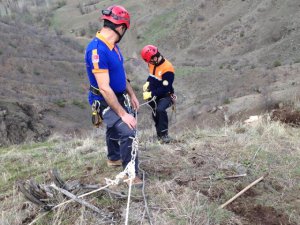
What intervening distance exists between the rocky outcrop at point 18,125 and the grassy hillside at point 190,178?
10.4 meters

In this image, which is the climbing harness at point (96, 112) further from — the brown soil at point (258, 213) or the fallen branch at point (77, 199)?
the brown soil at point (258, 213)

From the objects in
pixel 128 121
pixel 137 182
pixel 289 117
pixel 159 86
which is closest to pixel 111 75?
pixel 128 121

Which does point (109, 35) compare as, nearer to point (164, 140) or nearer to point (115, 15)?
point (115, 15)

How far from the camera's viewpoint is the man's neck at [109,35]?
4.56 meters

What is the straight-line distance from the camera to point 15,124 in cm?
1775

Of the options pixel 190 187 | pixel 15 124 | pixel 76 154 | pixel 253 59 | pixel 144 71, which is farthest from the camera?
pixel 144 71

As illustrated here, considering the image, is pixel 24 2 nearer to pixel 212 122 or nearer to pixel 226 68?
pixel 226 68

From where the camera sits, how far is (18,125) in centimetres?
1780

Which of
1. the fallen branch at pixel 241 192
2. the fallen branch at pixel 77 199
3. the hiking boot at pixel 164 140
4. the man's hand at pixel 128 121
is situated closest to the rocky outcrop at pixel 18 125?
the hiking boot at pixel 164 140

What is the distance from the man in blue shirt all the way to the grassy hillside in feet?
1.70

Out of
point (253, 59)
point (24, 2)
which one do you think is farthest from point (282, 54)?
point (24, 2)

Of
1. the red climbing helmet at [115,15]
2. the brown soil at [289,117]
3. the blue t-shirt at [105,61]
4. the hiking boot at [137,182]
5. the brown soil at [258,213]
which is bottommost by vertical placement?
the brown soil at [289,117]

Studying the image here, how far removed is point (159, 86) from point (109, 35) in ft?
9.65

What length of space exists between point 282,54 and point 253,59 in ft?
9.72
